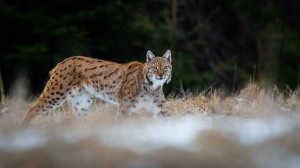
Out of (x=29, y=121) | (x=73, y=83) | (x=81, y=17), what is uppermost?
(x=81, y=17)

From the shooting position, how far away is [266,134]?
4.91m

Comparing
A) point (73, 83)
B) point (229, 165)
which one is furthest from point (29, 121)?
point (229, 165)

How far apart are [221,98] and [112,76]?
186cm

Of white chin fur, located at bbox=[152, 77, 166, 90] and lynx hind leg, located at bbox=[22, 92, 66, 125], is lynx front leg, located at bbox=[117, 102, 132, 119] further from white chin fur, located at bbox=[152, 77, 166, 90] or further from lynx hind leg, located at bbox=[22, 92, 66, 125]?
lynx hind leg, located at bbox=[22, 92, 66, 125]

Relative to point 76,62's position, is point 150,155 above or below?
below

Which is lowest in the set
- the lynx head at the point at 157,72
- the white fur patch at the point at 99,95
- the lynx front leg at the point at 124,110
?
the lynx front leg at the point at 124,110

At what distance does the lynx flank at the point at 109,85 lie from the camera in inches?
286

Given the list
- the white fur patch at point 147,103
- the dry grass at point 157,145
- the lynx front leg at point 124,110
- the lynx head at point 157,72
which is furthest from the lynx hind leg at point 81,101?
the dry grass at point 157,145

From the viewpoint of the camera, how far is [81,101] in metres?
8.07

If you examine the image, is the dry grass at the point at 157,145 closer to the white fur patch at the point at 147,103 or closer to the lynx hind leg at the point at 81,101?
the white fur patch at the point at 147,103

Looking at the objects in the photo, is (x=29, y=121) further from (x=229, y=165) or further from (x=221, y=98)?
(x=229, y=165)

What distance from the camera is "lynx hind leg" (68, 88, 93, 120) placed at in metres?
8.01

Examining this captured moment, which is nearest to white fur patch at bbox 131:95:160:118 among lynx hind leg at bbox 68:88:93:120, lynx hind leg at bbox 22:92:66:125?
lynx hind leg at bbox 68:88:93:120

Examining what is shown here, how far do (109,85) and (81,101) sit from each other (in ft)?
1.96
